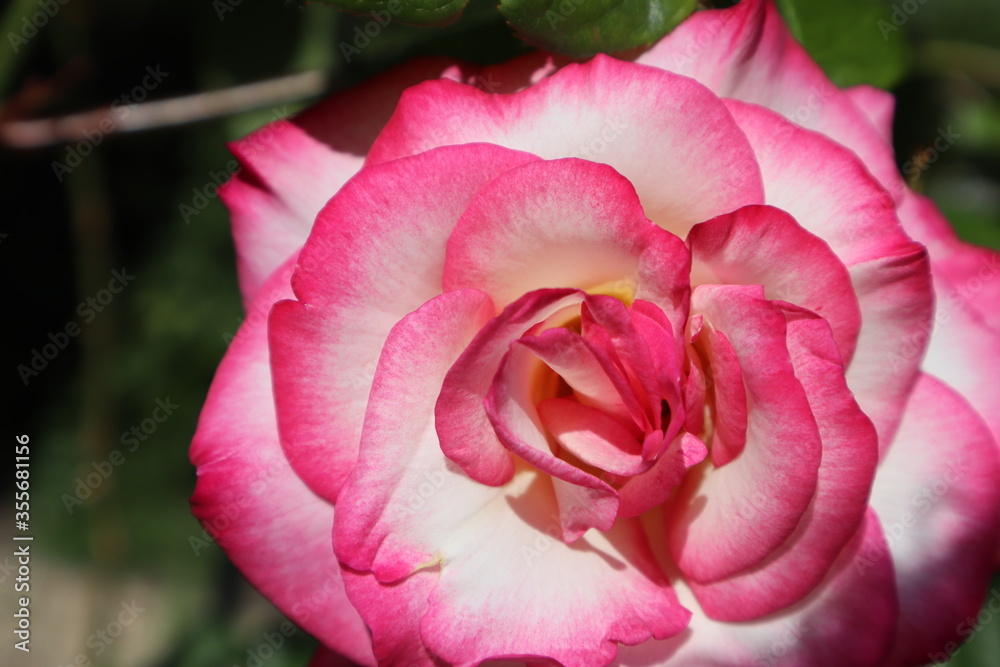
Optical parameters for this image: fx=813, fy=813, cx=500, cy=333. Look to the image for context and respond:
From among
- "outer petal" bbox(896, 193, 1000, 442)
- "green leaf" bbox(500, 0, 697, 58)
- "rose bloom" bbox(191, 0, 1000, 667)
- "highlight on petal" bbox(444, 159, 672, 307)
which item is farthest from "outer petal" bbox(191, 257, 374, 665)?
"outer petal" bbox(896, 193, 1000, 442)

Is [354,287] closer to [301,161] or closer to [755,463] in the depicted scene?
[301,161]

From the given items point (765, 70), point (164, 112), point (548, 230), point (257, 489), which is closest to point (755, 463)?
point (548, 230)

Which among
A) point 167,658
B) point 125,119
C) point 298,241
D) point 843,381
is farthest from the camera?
point 167,658

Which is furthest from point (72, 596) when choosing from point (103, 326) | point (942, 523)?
point (942, 523)

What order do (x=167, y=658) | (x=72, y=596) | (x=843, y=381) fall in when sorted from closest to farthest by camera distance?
(x=843, y=381) < (x=167, y=658) < (x=72, y=596)

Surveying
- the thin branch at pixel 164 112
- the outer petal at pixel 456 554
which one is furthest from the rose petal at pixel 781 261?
the thin branch at pixel 164 112

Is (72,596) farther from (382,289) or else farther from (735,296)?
(735,296)

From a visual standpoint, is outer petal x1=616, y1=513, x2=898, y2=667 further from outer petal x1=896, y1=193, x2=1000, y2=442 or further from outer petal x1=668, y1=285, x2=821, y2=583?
outer petal x1=896, y1=193, x2=1000, y2=442

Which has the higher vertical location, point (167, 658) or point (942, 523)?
point (942, 523)
